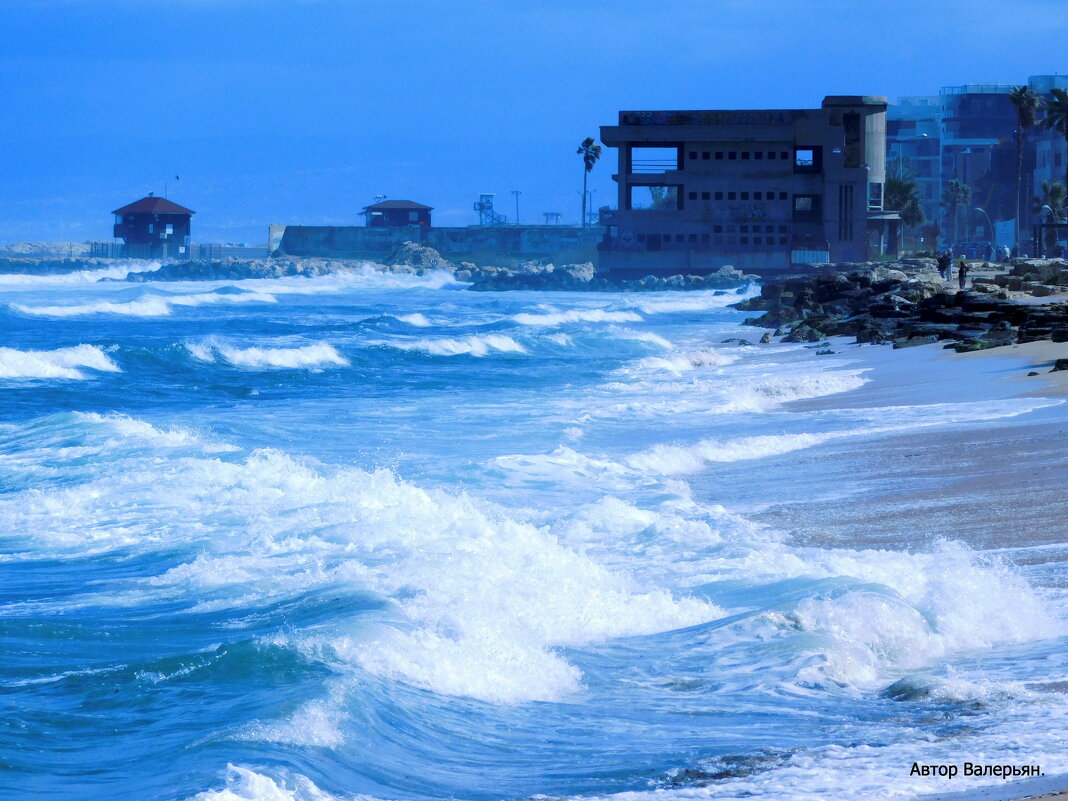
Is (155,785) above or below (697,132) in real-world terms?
below

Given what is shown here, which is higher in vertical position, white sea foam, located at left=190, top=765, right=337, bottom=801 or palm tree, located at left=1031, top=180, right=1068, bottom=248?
palm tree, located at left=1031, top=180, right=1068, bottom=248

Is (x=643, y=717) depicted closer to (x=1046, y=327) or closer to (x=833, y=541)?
(x=833, y=541)

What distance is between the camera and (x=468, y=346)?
39.0 meters

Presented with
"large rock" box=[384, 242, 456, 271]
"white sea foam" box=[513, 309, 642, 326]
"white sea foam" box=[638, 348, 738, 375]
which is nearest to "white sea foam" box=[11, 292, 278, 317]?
"white sea foam" box=[513, 309, 642, 326]

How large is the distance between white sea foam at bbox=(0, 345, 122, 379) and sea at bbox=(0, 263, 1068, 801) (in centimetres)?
1201

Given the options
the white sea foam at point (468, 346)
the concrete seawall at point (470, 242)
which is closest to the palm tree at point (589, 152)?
the concrete seawall at point (470, 242)

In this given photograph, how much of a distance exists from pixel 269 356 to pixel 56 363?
5.57 m

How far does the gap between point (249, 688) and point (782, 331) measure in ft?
111

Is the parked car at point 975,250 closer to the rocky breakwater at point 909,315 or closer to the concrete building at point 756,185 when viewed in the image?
the concrete building at point 756,185

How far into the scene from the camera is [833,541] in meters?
9.79

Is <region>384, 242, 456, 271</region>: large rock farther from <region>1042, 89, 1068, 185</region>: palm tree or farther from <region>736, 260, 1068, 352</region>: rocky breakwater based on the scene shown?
<region>736, 260, 1068, 352</region>: rocky breakwater

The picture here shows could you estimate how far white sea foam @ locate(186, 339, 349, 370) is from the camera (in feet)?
113

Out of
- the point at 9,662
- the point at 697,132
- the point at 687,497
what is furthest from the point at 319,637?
the point at 697,132

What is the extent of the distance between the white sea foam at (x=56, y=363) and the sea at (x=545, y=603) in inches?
473
